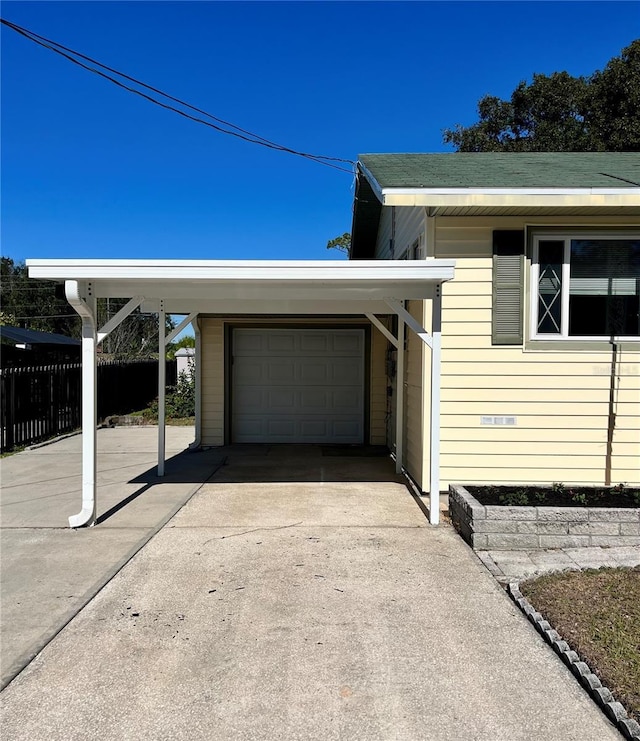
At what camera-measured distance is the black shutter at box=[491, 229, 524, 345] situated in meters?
5.90

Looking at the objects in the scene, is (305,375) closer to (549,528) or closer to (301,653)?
(549,528)

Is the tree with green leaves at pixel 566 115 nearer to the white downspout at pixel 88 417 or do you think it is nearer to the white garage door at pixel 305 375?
the white garage door at pixel 305 375

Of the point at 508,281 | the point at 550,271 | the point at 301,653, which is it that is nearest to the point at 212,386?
the point at 508,281

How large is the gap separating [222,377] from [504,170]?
5745mm

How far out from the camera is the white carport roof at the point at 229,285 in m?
4.83

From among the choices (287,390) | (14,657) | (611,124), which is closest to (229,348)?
(287,390)

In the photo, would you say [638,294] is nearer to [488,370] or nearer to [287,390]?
[488,370]

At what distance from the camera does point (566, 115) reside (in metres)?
21.7

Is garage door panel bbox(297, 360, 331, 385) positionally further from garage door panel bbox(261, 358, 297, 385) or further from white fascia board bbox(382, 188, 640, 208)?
white fascia board bbox(382, 188, 640, 208)

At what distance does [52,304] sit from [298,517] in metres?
43.0

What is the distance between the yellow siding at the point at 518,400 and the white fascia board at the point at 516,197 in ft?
1.50

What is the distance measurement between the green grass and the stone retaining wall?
54 centimetres

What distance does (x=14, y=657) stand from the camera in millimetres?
2932

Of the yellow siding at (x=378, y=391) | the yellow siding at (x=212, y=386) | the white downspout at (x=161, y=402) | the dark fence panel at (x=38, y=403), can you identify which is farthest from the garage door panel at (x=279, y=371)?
the dark fence panel at (x=38, y=403)
